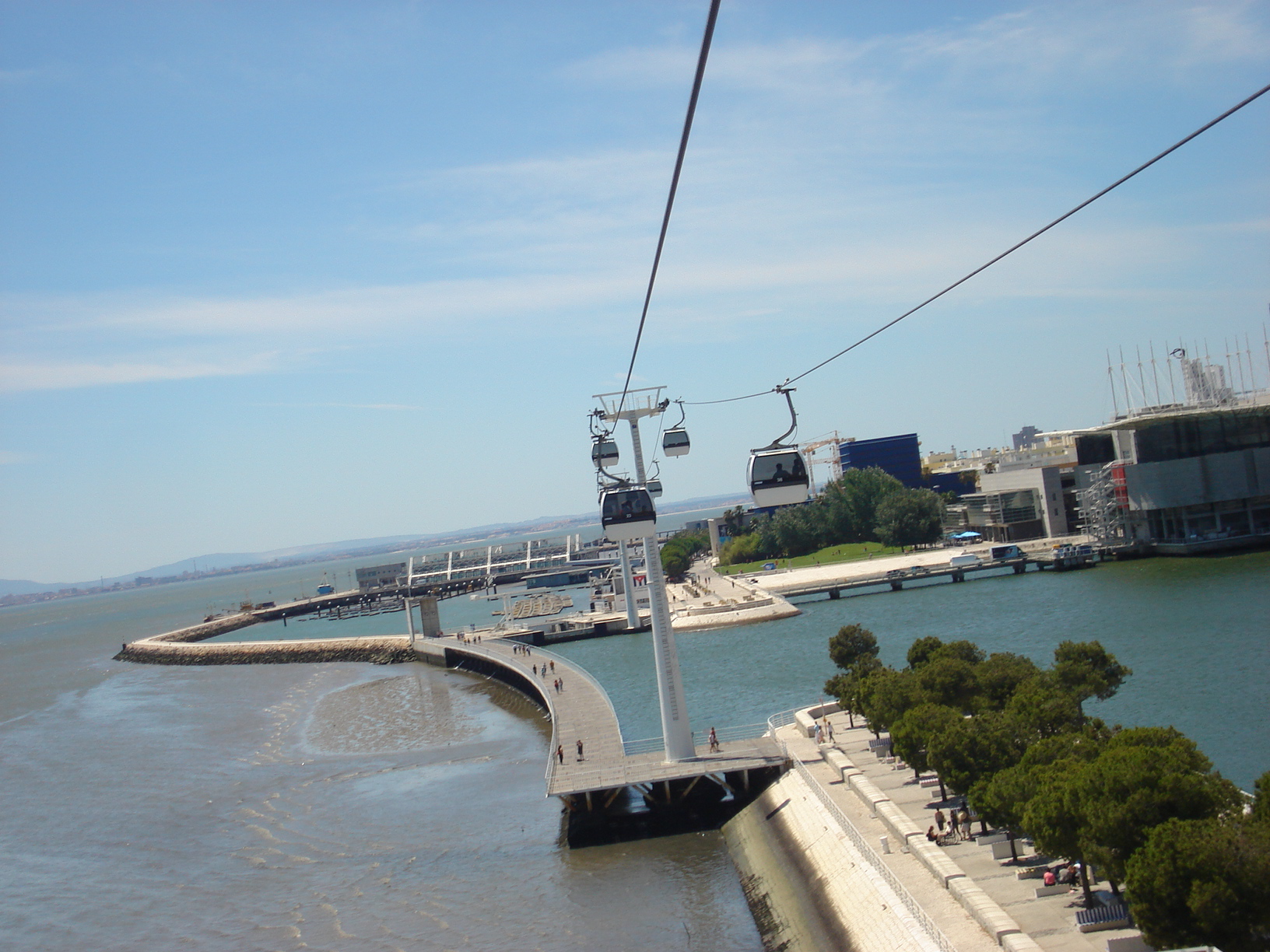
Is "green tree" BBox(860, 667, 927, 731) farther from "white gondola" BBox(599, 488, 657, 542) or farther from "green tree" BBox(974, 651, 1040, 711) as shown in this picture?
"white gondola" BBox(599, 488, 657, 542)

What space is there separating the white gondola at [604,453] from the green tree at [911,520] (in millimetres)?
58166

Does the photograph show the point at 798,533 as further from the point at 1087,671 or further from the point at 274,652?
the point at 1087,671

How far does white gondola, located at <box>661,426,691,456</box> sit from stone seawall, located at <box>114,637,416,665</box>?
39.3m

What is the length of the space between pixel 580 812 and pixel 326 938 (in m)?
4.87

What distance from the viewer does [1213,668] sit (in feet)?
80.2

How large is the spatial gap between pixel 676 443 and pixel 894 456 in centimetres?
9941

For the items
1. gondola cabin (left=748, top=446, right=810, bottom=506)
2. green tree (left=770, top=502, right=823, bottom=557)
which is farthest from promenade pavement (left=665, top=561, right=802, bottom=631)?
gondola cabin (left=748, top=446, right=810, bottom=506)

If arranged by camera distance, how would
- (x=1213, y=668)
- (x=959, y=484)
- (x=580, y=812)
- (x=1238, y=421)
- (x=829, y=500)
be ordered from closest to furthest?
1. (x=580, y=812)
2. (x=1213, y=668)
3. (x=1238, y=421)
4. (x=829, y=500)
5. (x=959, y=484)

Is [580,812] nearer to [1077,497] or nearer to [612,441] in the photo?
[612,441]

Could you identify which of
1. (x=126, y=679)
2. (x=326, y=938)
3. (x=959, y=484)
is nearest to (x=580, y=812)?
(x=326, y=938)

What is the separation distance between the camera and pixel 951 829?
12.5m

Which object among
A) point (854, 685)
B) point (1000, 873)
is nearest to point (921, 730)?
point (1000, 873)

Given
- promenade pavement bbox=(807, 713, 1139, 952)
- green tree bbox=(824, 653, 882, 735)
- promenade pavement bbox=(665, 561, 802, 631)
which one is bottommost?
promenade pavement bbox=(665, 561, 802, 631)

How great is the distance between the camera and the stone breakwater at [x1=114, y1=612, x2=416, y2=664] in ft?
186
